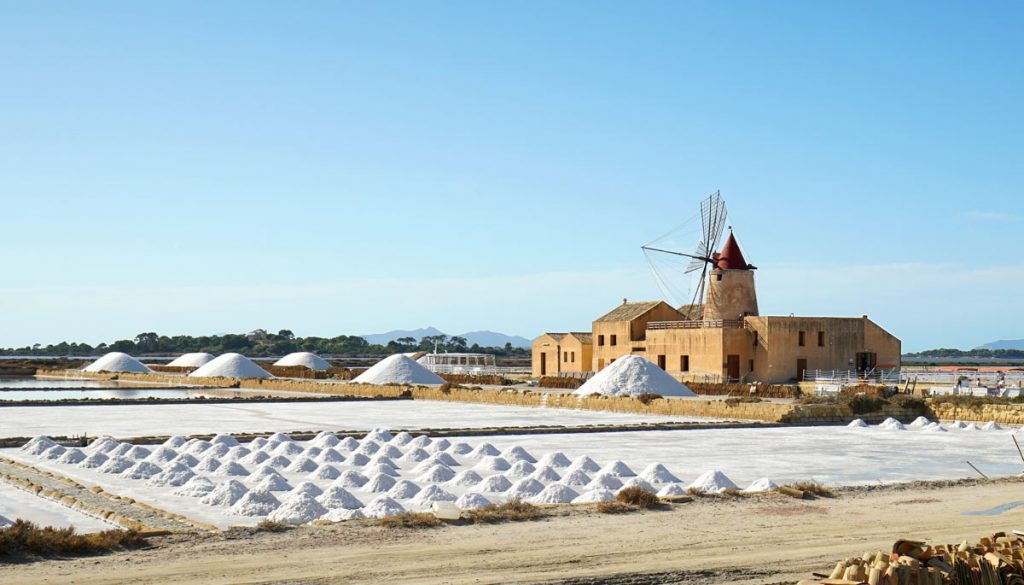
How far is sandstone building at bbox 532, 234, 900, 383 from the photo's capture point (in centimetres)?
3694

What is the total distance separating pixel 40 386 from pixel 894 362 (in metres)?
→ 32.9

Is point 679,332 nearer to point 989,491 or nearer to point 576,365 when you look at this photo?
point 576,365

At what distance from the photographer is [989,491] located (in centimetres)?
1172

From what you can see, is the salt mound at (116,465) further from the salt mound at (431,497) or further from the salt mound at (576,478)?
the salt mound at (576,478)

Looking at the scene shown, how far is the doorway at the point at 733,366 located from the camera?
37.4 meters

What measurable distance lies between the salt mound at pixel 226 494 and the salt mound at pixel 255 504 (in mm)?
199

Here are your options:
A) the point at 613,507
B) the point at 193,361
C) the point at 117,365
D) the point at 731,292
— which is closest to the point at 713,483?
the point at 613,507

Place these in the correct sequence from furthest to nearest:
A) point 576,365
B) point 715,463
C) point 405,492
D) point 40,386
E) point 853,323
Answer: point 576,365, point 40,386, point 853,323, point 715,463, point 405,492

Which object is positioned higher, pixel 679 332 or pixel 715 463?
pixel 679 332

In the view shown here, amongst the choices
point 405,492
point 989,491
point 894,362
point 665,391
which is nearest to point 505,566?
point 405,492

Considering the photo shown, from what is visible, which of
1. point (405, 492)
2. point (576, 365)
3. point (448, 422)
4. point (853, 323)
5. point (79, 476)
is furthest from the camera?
point (576, 365)

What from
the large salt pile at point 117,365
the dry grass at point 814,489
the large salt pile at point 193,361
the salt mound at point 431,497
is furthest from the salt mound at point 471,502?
the large salt pile at point 193,361

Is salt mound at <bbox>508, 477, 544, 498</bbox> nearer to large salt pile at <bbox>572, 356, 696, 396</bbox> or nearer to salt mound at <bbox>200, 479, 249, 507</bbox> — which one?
salt mound at <bbox>200, 479, 249, 507</bbox>

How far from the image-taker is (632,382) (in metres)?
30.0
